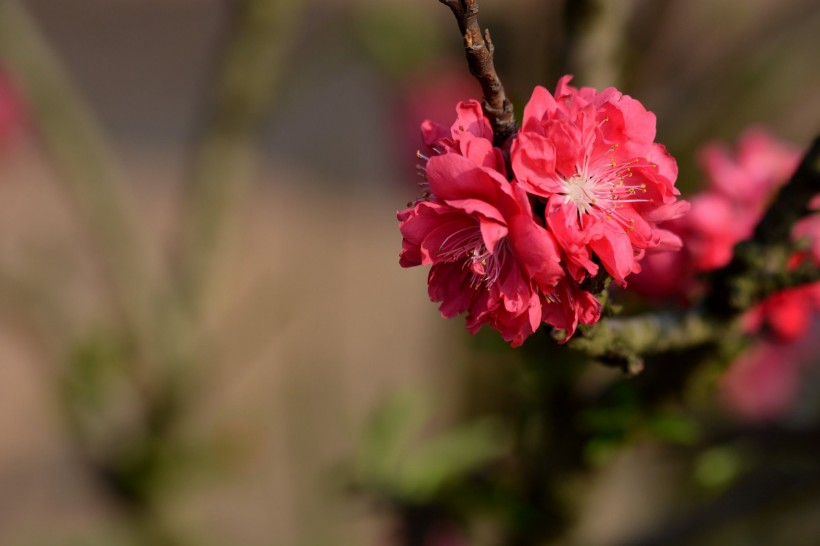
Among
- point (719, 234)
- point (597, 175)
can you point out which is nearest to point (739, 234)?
point (719, 234)

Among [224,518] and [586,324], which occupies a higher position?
[224,518]

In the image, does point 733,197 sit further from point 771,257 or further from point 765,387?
point 765,387

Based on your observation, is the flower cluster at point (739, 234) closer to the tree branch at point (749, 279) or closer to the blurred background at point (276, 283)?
the tree branch at point (749, 279)

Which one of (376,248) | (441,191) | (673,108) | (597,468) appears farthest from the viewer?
(376,248)

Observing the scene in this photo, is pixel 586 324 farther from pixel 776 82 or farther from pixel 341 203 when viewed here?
pixel 341 203

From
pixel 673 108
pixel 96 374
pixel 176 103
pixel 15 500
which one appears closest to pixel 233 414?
pixel 96 374

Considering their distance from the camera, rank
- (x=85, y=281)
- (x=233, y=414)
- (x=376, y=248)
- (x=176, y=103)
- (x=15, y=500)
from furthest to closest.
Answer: (x=176, y=103) < (x=376, y=248) < (x=85, y=281) < (x=15, y=500) < (x=233, y=414)

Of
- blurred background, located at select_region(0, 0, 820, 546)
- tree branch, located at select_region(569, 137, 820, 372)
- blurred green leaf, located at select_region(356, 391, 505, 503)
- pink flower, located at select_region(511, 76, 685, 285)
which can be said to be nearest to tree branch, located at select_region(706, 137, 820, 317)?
tree branch, located at select_region(569, 137, 820, 372)
